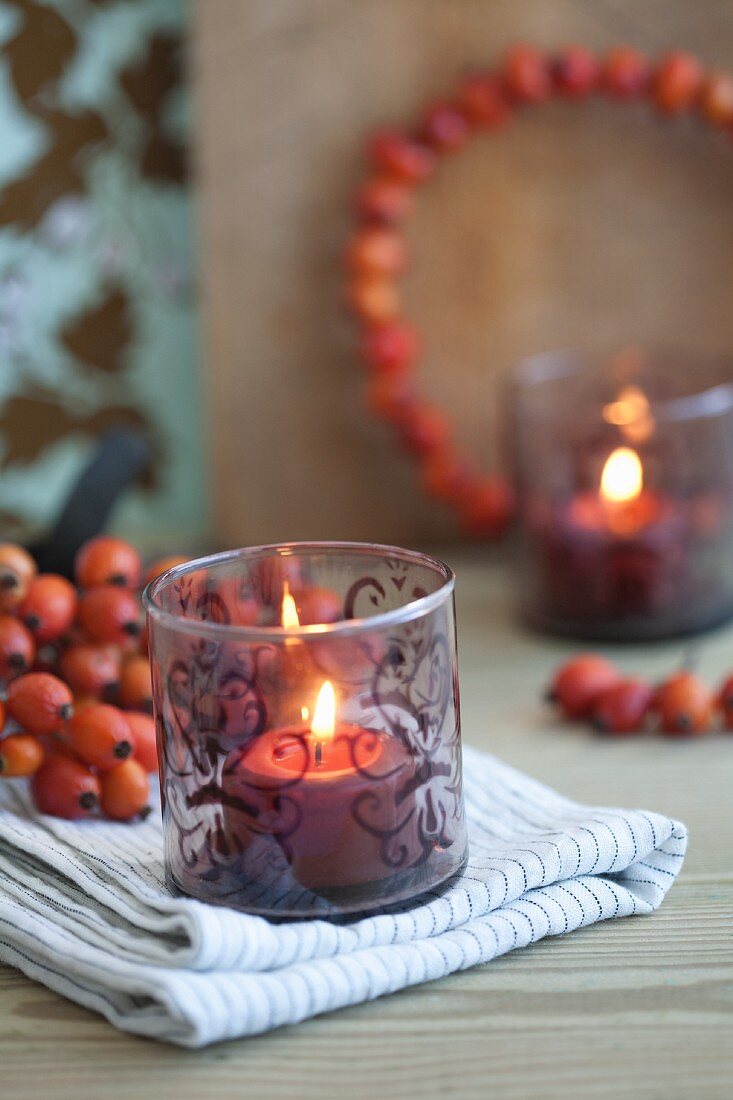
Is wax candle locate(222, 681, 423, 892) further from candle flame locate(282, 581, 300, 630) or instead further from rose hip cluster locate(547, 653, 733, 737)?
rose hip cluster locate(547, 653, 733, 737)

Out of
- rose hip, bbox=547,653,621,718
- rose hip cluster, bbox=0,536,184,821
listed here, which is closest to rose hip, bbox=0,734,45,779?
rose hip cluster, bbox=0,536,184,821

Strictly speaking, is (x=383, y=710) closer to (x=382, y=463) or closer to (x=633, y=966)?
(x=633, y=966)

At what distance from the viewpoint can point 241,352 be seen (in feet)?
3.14

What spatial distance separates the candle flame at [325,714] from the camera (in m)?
0.42

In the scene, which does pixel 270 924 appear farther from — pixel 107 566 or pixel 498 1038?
pixel 107 566

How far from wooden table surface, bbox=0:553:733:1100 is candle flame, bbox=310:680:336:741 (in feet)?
0.29

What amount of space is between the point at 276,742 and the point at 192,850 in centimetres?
5

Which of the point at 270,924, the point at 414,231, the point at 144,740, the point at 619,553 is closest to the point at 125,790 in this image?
the point at 144,740

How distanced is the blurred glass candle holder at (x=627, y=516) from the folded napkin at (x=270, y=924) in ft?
0.95

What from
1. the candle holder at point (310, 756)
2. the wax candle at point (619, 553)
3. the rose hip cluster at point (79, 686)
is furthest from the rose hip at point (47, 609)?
the wax candle at point (619, 553)

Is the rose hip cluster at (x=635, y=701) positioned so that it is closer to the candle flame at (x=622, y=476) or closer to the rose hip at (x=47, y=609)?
the candle flame at (x=622, y=476)

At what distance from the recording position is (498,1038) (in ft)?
1.33

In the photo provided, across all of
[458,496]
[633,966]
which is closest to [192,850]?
[633,966]

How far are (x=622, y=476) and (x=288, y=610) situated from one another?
1.22 feet
